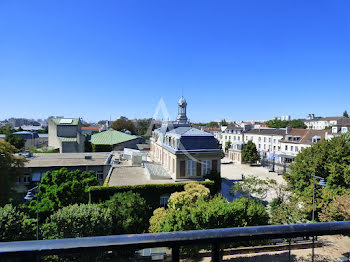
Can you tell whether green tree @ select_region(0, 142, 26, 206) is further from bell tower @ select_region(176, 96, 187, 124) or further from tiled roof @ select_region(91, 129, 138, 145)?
tiled roof @ select_region(91, 129, 138, 145)

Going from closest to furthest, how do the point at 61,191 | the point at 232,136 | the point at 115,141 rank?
the point at 61,191
the point at 115,141
the point at 232,136

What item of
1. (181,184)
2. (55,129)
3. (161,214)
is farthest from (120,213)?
(55,129)

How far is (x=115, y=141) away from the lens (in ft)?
162

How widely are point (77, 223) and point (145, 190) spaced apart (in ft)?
25.5

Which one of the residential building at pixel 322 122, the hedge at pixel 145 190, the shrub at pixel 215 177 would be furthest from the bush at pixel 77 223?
the residential building at pixel 322 122

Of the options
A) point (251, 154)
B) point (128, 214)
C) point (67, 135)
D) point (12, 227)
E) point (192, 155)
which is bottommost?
point (128, 214)

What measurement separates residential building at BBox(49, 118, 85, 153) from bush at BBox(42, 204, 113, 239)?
33163 millimetres

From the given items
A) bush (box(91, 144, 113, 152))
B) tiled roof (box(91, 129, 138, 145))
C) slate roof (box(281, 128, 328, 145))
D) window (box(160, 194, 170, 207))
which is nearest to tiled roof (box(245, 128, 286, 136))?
slate roof (box(281, 128, 328, 145))

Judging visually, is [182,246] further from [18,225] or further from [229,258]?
[18,225]

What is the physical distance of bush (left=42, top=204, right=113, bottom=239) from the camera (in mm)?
12609

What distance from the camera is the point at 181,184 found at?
21.2m

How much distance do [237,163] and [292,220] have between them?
34.4 metres

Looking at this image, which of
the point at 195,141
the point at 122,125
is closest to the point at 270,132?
the point at 195,141

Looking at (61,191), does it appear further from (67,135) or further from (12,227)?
Answer: (67,135)
